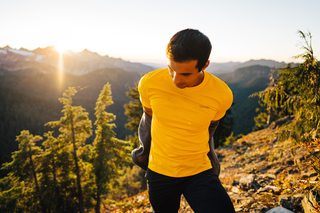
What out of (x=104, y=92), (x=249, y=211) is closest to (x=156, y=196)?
(x=249, y=211)

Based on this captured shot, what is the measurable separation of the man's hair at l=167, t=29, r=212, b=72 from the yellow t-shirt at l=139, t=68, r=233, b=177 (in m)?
0.40

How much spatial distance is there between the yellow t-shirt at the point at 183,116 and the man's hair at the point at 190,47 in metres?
0.40

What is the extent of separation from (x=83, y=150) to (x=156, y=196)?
39.5ft

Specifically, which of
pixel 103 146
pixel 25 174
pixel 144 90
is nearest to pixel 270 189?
pixel 144 90

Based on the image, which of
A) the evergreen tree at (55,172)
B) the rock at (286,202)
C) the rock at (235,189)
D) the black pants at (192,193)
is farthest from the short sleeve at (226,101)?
the evergreen tree at (55,172)

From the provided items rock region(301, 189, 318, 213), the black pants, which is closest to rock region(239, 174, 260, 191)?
rock region(301, 189, 318, 213)

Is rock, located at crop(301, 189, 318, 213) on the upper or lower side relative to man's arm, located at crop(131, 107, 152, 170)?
lower

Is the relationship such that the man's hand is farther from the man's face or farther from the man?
the man's face

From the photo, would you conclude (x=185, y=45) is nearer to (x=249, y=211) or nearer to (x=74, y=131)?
(x=249, y=211)

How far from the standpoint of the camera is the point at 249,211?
3.26 m

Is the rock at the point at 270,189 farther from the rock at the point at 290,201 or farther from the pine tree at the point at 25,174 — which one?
the pine tree at the point at 25,174

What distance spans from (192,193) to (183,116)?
32.0 inches

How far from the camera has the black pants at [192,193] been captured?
58.2 inches

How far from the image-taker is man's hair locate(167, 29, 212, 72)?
1.28 metres
